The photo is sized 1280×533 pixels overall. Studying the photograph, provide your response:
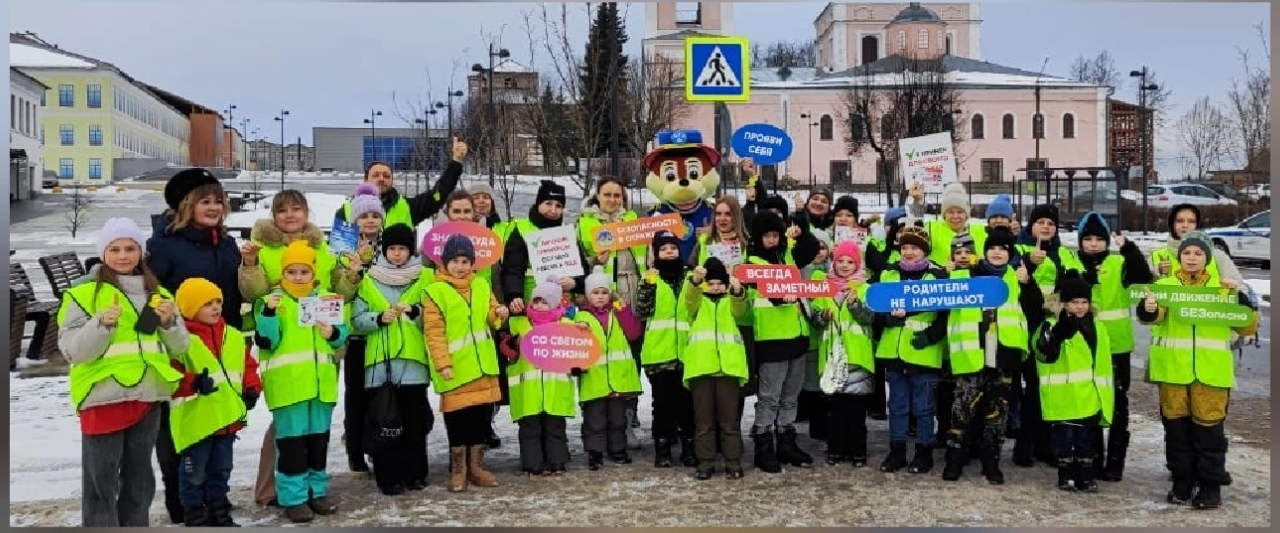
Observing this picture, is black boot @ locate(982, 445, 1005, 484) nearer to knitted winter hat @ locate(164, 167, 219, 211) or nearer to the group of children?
the group of children

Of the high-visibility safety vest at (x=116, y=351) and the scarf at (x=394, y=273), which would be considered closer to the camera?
the high-visibility safety vest at (x=116, y=351)

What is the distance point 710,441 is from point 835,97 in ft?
227

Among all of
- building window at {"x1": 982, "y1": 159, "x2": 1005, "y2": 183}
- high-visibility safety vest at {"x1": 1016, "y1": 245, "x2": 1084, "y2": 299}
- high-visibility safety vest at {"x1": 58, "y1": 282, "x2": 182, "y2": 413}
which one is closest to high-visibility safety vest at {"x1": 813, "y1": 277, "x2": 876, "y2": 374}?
high-visibility safety vest at {"x1": 1016, "y1": 245, "x2": 1084, "y2": 299}

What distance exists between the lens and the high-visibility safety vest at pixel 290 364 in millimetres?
6152

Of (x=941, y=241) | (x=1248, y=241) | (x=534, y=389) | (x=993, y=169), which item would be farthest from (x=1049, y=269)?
(x=993, y=169)

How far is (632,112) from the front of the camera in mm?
20484

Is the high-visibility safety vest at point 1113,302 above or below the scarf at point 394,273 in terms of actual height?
below

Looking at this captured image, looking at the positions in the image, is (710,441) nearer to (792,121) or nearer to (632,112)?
(632,112)

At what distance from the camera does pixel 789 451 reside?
24.4 ft

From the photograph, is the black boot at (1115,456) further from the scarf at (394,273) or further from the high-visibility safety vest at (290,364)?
the high-visibility safety vest at (290,364)

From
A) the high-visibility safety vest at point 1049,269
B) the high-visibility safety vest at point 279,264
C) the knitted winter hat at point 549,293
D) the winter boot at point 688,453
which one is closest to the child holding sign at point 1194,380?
the high-visibility safety vest at point 1049,269

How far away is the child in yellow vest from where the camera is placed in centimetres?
568

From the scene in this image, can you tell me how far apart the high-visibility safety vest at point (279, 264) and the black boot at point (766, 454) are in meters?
2.96

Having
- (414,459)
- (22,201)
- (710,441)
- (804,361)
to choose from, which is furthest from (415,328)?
(22,201)
